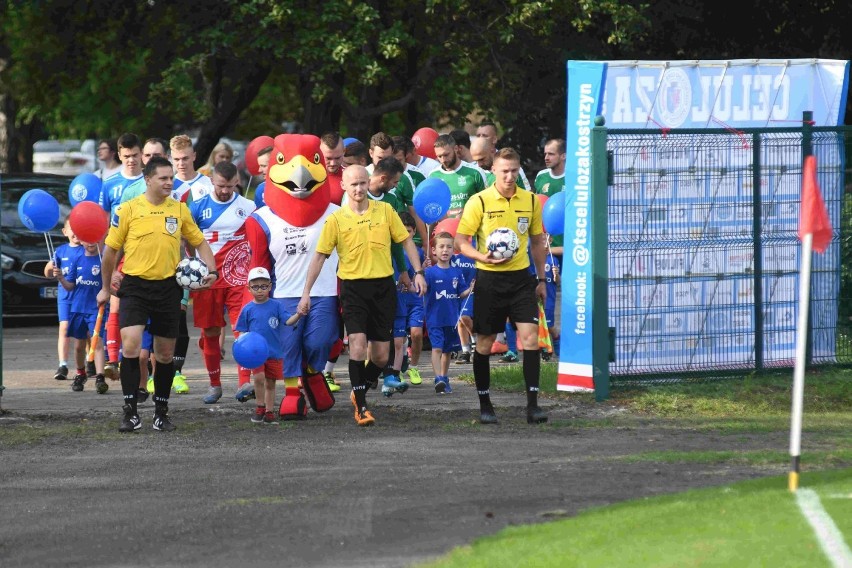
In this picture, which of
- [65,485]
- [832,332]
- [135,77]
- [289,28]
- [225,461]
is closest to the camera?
[65,485]

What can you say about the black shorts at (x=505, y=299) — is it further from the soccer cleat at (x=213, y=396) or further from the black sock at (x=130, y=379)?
the soccer cleat at (x=213, y=396)

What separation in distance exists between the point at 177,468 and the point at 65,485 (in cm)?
75

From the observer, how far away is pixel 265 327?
37.5 ft

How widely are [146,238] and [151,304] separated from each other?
467 millimetres

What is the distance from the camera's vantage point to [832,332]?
13.3 meters

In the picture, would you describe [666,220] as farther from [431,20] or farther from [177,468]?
[431,20]

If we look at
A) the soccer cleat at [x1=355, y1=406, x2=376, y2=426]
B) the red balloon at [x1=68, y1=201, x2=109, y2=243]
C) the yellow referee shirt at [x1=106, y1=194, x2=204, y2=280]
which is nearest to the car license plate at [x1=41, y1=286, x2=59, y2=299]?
the red balloon at [x1=68, y1=201, x2=109, y2=243]

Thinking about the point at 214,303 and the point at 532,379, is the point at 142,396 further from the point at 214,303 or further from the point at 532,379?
the point at 532,379

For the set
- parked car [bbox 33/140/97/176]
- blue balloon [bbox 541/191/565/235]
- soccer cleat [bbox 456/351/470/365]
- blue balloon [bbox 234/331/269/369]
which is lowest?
soccer cleat [bbox 456/351/470/365]

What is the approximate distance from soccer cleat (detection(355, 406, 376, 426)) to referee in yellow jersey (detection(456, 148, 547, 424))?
81 cm

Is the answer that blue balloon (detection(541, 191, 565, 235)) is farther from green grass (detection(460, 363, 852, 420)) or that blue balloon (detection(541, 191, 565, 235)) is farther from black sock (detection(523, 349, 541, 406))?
black sock (detection(523, 349, 541, 406))

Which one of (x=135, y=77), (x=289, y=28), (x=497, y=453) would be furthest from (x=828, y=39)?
(x=497, y=453)

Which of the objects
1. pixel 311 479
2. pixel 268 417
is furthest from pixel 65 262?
pixel 311 479

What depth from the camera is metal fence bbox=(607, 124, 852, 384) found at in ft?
40.4
